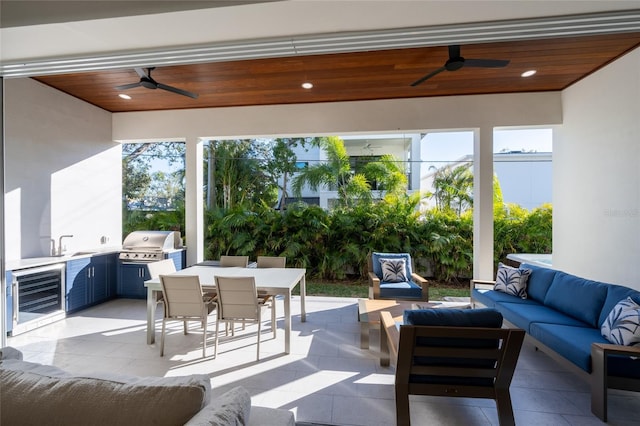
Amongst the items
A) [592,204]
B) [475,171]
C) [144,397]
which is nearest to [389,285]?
[475,171]

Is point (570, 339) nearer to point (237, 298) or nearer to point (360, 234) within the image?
point (237, 298)

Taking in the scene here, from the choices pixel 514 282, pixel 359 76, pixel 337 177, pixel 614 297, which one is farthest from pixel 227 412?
pixel 337 177

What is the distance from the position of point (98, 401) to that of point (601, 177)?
16.2 feet

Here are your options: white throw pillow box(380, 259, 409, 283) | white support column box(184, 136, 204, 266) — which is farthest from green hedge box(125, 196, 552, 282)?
white throw pillow box(380, 259, 409, 283)

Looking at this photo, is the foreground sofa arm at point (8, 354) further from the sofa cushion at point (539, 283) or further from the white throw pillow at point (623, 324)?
the sofa cushion at point (539, 283)

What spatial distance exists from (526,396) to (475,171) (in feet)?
10.4

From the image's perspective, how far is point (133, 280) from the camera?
14.8 feet

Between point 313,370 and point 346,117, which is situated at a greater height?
point 346,117

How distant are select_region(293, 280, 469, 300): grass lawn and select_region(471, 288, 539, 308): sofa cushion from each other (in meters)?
1.05

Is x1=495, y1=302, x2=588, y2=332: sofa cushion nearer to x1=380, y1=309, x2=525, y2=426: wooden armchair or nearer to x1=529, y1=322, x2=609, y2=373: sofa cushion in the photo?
x1=529, y1=322, x2=609, y2=373: sofa cushion

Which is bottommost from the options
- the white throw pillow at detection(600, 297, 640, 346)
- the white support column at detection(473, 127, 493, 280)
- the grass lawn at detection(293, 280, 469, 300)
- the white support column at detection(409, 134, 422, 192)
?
the grass lawn at detection(293, 280, 469, 300)

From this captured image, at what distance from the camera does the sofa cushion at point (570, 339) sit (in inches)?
80.9

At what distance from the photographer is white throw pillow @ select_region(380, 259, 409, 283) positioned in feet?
13.2

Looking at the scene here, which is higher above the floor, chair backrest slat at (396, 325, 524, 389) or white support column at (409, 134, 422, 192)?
white support column at (409, 134, 422, 192)
